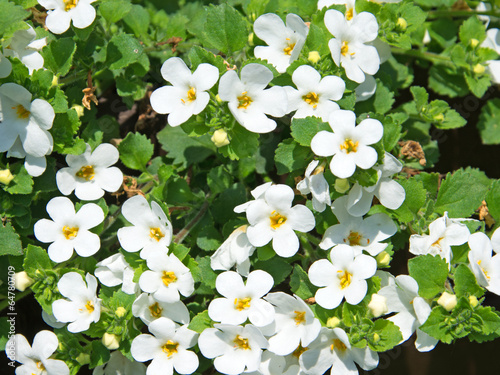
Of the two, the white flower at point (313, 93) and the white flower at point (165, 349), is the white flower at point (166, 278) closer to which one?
the white flower at point (165, 349)

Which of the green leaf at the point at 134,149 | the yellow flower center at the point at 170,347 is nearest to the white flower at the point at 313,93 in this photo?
the green leaf at the point at 134,149

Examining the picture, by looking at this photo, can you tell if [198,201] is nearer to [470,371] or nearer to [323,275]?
[323,275]

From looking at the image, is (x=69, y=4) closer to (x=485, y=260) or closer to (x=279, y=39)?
(x=279, y=39)

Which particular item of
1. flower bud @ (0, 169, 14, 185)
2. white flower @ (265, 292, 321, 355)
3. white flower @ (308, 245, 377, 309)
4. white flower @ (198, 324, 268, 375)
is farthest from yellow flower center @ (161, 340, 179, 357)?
flower bud @ (0, 169, 14, 185)

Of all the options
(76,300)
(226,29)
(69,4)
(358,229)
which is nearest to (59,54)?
(69,4)

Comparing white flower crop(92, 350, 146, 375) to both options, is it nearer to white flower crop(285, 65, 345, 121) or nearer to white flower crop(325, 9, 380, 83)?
white flower crop(285, 65, 345, 121)

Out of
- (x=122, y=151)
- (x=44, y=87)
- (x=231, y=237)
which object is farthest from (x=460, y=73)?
(x=44, y=87)
